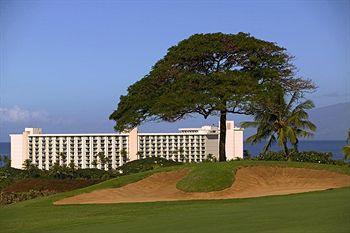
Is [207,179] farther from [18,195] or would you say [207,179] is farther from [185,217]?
[185,217]

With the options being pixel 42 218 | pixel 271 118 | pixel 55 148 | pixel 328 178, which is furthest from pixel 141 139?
pixel 42 218

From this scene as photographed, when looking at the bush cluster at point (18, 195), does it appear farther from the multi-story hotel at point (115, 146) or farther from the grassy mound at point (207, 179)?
the multi-story hotel at point (115, 146)

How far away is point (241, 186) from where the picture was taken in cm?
2478

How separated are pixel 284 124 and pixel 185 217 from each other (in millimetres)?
24235

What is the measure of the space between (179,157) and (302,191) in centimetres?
3539

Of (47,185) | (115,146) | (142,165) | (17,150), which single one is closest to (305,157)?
(142,165)

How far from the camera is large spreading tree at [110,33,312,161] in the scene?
32969 mm

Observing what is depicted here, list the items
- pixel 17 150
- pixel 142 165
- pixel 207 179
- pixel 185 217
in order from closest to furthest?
pixel 185 217 < pixel 207 179 < pixel 142 165 < pixel 17 150

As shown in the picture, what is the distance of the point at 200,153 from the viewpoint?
59.3 meters

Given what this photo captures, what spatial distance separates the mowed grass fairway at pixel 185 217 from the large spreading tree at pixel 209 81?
11710mm

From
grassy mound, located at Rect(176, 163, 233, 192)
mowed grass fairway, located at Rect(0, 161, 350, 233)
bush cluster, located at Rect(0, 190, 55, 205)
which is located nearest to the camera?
mowed grass fairway, located at Rect(0, 161, 350, 233)

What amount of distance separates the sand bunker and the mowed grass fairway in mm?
1783

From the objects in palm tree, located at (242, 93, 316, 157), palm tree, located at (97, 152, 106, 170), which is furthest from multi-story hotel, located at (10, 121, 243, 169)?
palm tree, located at (242, 93, 316, 157)

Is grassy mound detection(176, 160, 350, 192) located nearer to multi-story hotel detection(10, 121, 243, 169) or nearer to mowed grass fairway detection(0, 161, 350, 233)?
mowed grass fairway detection(0, 161, 350, 233)
